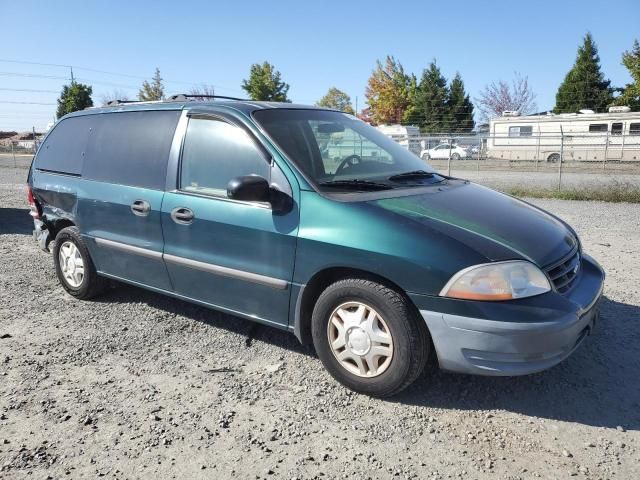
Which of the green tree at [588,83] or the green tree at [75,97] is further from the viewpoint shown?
the green tree at [75,97]

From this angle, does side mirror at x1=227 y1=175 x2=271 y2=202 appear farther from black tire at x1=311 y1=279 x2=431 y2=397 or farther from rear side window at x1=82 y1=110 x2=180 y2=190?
rear side window at x1=82 y1=110 x2=180 y2=190

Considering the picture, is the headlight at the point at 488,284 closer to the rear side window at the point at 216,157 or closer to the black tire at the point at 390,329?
the black tire at the point at 390,329

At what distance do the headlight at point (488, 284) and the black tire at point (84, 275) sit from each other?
330 cm

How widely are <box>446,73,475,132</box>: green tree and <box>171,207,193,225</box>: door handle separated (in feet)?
144

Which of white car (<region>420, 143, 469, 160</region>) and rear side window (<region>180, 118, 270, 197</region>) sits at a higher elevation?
white car (<region>420, 143, 469, 160</region>)

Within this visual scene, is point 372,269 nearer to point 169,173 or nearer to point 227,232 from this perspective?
point 227,232

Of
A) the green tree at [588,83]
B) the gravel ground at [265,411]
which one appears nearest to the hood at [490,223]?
the gravel ground at [265,411]

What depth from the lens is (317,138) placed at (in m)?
3.81

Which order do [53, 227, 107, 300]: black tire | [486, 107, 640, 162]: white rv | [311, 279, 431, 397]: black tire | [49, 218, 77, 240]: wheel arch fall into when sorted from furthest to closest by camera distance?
[486, 107, 640, 162]: white rv
[49, 218, 77, 240]: wheel arch
[53, 227, 107, 300]: black tire
[311, 279, 431, 397]: black tire

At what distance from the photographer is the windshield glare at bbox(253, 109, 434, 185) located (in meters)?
3.47

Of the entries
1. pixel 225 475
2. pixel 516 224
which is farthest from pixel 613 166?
pixel 225 475

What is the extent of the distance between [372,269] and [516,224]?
100 cm

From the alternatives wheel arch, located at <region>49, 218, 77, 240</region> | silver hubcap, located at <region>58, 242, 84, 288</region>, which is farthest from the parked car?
wheel arch, located at <region>49, 218, 77, 240</region>

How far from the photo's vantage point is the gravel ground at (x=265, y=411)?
2471 mm
